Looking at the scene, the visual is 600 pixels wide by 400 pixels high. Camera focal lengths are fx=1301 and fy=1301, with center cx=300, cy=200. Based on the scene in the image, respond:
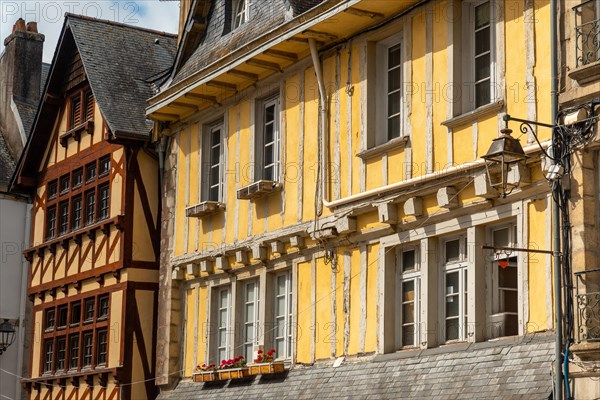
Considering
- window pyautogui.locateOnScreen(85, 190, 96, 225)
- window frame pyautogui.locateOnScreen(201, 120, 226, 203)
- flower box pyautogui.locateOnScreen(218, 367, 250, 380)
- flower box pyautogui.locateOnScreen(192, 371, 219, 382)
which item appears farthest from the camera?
window pyautogui.locateOnScreen(85, 190, 96, 225)

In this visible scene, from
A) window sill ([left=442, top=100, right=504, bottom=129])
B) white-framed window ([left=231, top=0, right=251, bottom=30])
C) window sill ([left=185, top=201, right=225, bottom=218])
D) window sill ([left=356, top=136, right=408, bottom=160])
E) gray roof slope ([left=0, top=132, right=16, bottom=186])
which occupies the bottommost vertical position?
window sill ([left=185, top=201, right=225, bottom=218])

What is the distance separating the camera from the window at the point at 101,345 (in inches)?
798

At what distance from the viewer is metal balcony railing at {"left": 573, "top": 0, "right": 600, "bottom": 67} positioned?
1180cm

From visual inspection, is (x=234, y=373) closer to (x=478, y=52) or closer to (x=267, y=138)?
(x=267, y=138)

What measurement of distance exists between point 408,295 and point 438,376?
1.36 metres

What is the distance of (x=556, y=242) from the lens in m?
11.7

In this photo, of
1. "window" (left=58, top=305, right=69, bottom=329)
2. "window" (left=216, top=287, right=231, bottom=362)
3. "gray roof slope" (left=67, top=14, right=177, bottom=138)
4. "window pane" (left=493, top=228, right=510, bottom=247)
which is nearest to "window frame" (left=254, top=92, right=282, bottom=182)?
"window" (left=216, top=287, right=231, bottom=362)

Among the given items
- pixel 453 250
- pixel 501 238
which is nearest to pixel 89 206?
pixel 453 250

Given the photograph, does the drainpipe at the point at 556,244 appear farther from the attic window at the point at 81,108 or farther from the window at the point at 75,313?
the window at the point at 75,313

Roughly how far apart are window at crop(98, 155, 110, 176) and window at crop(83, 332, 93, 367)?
2.60 m

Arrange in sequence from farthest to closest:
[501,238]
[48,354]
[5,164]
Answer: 1. [5,164]
2. [48,354]
3. [501,238]

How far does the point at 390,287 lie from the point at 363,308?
1.54ft

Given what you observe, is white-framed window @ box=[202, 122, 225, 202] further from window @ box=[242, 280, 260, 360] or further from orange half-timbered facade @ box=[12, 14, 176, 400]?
orange half-timbered facade @ box=[12, 14, 176, 400]

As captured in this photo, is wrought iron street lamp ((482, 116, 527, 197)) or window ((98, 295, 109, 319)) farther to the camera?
window ((98, 295, 109, 319))
